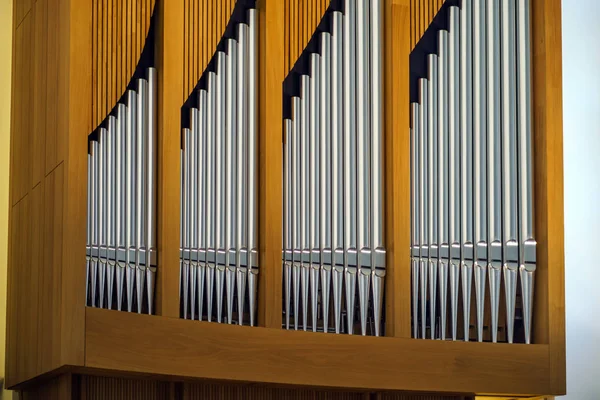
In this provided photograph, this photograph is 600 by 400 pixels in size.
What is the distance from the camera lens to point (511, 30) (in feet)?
19.4

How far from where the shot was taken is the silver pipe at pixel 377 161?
5.60m

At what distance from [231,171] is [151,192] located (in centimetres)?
39

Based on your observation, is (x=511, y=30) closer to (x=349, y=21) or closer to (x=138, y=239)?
(x=349, y=21)

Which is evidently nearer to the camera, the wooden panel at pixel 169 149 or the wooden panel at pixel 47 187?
the wooden panel at pixel 47 187

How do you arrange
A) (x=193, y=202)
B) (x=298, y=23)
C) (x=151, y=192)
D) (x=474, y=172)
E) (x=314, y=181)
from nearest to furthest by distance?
1. (x=151, y=192)
2. (x=193, y=202)
3. (x=314, y=181)
4. (x=298, y=23)
5. (x=474, y=172)

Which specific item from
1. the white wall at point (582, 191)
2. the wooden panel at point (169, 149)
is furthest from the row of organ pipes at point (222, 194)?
the white wall at point (582, 191)

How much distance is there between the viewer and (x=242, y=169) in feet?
17.9

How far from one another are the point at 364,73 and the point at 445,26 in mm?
508

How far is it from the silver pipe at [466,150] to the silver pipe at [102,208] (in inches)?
64.6

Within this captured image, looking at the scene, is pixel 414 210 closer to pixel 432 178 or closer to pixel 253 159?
pixel 432 178

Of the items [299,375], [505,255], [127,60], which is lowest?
[299,375]

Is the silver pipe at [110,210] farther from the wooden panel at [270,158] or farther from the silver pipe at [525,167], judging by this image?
the silver pipe at [525,167]

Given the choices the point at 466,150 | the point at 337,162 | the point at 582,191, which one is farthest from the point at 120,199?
the point at 582,191

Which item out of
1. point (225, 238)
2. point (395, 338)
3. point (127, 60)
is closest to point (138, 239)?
point (225, 238)
